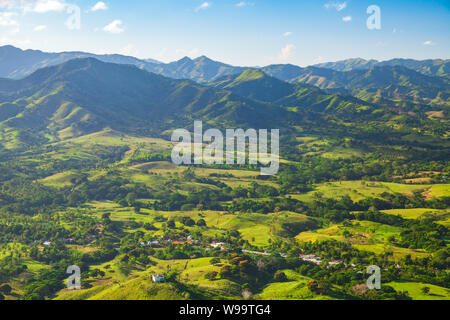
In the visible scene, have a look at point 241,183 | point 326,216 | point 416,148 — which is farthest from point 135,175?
point 416,148

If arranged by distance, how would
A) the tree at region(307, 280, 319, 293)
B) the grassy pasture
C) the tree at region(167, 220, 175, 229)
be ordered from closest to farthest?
the grassy pasture
the tree at region(307, 280, 319, 293)
the tree at region(167, 220, 175, 229)

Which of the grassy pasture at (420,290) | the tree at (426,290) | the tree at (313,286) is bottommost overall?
the grassy pasture at (420,290)

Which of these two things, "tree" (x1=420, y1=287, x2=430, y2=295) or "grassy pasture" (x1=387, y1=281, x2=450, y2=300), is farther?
"tree" (x1=420, y1=287, x2=430, y2=295)

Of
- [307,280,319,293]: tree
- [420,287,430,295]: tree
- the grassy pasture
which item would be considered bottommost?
the grassy pasture

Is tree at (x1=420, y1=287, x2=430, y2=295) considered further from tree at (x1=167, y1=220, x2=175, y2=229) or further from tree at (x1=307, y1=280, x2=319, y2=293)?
tree at (x1=167, y1=220, x2=175, y2=229)

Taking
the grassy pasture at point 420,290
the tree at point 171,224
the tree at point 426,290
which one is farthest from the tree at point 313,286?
the tree at point 171,224

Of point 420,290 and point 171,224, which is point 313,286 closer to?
point 420,290

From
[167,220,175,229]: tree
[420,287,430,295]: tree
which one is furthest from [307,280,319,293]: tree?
[167,220,175,229]: tree

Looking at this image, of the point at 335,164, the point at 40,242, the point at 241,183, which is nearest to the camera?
the point at 40,242

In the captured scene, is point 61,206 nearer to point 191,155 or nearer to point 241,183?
point 241,183

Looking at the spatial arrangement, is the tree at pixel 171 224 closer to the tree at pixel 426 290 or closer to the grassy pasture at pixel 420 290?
the grassy pasture at pixel 420 290

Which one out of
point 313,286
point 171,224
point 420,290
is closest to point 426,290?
point 420,290
